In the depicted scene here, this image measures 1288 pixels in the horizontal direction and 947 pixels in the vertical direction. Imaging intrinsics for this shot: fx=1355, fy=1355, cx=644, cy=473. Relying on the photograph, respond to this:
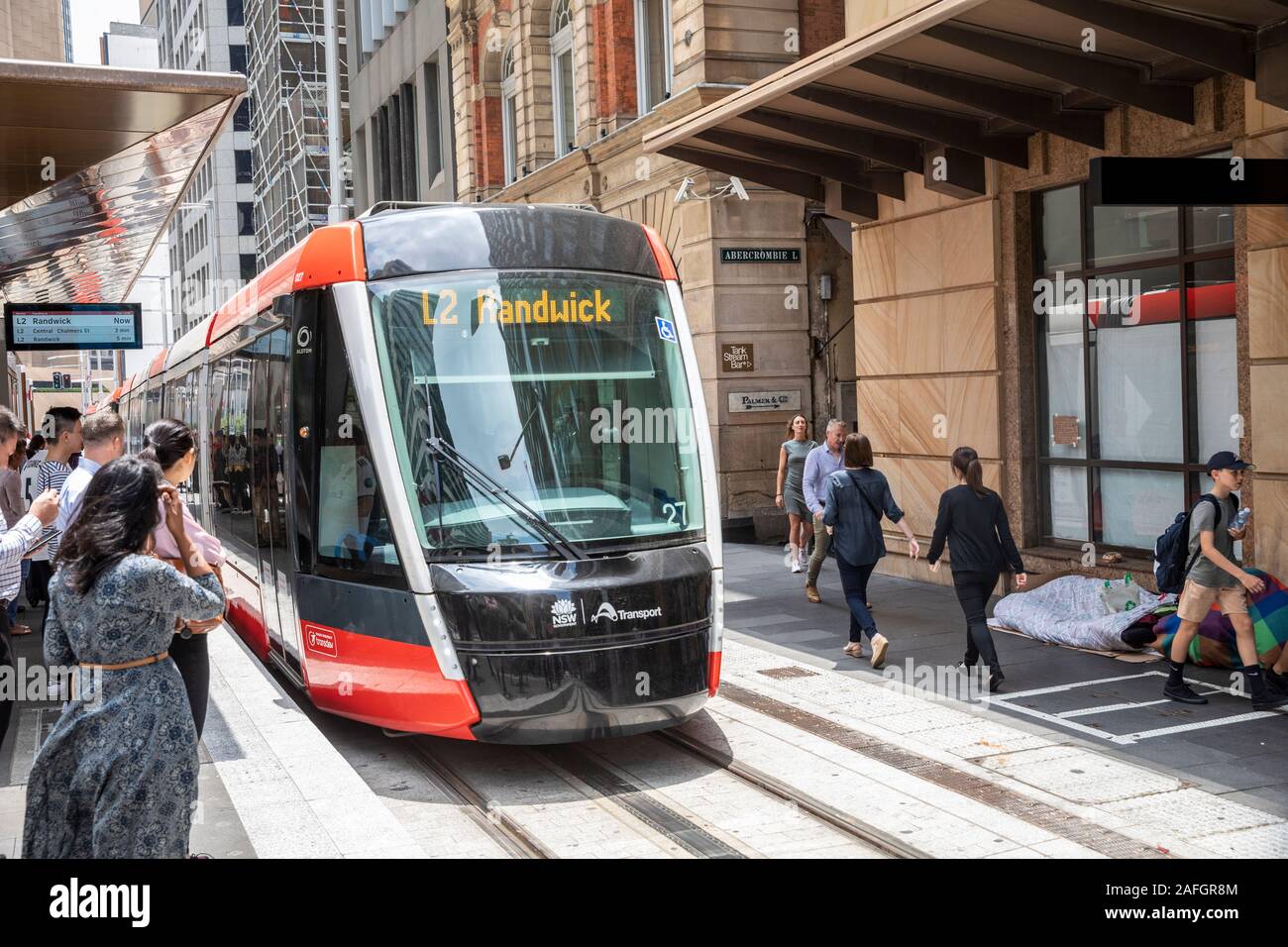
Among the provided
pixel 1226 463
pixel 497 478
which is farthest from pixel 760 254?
pixel 497 478

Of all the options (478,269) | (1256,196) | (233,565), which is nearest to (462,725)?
(478,269)

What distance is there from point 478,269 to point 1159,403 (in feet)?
21.8

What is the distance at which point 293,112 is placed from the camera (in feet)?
174

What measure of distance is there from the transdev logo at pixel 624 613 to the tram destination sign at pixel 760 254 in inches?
483

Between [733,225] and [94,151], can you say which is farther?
[733,225]

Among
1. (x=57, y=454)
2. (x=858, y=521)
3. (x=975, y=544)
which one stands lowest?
(x=975, y=544)

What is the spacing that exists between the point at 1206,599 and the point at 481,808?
15.9ft

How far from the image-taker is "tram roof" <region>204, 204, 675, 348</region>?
7.88 metres

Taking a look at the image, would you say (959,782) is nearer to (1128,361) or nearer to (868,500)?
(868,500)

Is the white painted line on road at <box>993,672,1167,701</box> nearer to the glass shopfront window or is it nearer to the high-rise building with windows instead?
the glass shopfront window

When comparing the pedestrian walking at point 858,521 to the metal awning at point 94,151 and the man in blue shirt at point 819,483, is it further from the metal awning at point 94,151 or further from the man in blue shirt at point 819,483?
the metal awning at point 94,151

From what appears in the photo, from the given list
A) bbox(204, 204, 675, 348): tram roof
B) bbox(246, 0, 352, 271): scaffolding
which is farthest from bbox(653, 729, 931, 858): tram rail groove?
bbox(246, 0, 352, 271): scaffolding

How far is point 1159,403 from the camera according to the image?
1170 cm

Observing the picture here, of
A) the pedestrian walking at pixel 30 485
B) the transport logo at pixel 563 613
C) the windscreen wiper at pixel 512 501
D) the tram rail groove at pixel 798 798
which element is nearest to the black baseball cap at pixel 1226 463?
the tram rail groove at pixel 798 798
